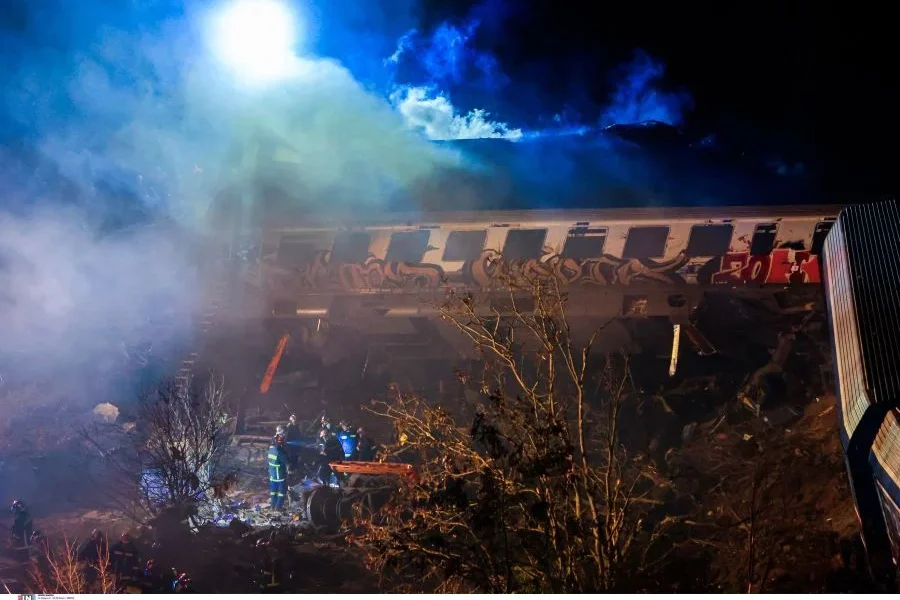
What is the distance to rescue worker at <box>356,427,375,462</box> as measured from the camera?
5.97 meters

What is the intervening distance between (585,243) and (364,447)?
2755 millimetres

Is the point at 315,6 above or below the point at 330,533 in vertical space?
above

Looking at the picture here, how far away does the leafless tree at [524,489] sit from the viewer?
4172mm

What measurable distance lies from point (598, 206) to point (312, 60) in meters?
2.98

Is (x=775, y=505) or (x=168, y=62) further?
(x=168, y=62)

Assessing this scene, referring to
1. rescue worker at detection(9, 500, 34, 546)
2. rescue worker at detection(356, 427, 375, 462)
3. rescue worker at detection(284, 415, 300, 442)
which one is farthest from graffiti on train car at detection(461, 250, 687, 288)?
rescue worker at detection(9, 500, 34, 546)

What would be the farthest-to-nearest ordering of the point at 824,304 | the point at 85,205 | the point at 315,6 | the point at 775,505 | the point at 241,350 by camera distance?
the point at 85,205 < the point at 241,350 < the point at 315,6 < the point at 824,304 < the point at 775,505

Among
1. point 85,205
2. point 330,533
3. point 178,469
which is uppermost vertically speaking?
point 85,205

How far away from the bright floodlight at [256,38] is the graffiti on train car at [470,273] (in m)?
1.82

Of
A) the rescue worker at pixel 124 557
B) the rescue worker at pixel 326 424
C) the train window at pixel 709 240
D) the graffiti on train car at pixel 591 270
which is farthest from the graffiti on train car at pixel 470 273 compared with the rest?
the rescue worker at pixel 124 557

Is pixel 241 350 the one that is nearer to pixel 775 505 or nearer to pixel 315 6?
pixel 315 6

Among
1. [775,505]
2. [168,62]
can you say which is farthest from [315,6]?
[775,505]

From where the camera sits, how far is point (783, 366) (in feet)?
18.1

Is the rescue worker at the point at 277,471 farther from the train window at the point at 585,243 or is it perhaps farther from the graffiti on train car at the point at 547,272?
the train window at the point at 585,243
